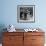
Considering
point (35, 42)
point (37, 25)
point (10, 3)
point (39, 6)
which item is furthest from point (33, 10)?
point (35, 42)

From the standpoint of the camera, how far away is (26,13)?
13.9 feet

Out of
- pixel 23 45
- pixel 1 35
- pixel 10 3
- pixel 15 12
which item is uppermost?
pixel 10 3

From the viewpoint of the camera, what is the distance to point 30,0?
4.21 meters

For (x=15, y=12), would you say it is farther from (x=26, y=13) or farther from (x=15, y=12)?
(x=26, y=13)

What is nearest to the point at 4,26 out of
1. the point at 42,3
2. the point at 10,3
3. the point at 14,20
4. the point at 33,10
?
the point at 14,20

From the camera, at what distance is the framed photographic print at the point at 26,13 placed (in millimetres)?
4211

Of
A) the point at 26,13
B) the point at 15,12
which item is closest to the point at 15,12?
the point at 15,12

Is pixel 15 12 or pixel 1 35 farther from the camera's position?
pixel 15 12

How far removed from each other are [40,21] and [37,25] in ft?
0.54

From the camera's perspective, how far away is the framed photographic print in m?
4.21

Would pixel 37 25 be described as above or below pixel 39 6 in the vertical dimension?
below

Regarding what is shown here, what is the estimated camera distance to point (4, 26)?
423 cm

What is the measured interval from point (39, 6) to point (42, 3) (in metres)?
0.14

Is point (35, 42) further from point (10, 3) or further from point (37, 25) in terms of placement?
point (10, 3)
